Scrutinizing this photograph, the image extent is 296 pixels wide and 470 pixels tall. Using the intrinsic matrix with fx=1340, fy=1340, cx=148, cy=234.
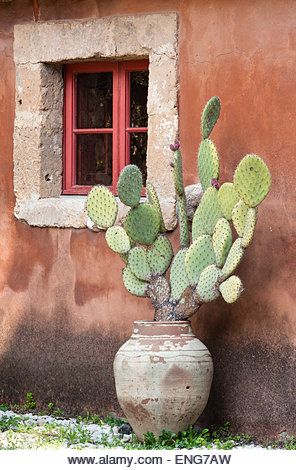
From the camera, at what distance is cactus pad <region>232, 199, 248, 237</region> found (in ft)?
25.9

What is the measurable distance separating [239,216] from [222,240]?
173 millimetres

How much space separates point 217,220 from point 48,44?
2077 mm

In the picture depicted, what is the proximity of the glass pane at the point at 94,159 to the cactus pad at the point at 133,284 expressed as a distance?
1.04 metres

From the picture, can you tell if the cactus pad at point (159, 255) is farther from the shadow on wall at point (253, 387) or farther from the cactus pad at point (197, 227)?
the shadow on wall at point (253, 387)

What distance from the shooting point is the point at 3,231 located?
31.4ft

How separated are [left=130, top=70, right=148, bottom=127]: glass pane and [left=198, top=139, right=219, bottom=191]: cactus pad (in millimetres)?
1017

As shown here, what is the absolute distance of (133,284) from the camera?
8422 millimetres

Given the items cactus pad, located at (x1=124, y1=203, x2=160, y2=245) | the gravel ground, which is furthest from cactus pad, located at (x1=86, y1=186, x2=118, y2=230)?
the gravel ground

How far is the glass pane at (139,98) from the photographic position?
9117 millimetres

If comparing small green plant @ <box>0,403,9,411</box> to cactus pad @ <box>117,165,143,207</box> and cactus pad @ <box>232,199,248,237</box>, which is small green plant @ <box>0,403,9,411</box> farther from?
cactus pad @ <box>232,199,248,237</box>

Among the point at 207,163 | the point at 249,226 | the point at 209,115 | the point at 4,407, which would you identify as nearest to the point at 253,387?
the point at 249,226

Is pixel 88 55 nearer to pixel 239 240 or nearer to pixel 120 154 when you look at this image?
pixel 120 154

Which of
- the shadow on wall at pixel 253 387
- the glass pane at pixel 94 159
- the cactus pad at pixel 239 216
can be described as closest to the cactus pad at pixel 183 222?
the cactus pad at pixel 239 216

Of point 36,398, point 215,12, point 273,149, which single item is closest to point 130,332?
point 36,398
